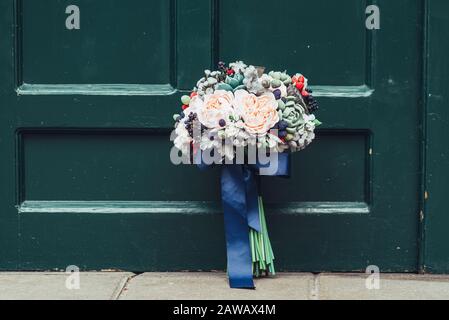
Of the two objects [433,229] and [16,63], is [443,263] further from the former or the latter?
[16,63]

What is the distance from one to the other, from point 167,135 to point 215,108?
1.89 ft

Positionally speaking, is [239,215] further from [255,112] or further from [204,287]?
[255,112]

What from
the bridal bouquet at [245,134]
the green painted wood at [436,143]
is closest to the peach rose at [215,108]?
the bridal bouquet at [245,134]

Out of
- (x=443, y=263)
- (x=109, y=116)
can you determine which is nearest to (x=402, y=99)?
(x=443, y=263)

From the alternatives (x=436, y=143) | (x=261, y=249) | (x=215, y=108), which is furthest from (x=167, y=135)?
(x=436, y=143)

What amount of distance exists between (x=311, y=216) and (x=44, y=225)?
1.25m

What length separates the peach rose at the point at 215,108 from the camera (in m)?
4.71

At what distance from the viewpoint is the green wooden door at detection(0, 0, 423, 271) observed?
518cm

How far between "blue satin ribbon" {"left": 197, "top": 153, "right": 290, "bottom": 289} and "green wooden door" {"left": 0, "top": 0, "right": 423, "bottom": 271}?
31 centimetres

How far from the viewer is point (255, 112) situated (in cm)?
471

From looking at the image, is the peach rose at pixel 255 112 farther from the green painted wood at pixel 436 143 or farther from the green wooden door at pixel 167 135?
the green painted wood at pixel 436 143

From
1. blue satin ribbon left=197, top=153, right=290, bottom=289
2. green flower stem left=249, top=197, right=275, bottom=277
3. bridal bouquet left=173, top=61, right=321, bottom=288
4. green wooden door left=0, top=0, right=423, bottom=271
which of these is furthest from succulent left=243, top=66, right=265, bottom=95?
green flower stem left=249, top=197, right=275, bottom=277

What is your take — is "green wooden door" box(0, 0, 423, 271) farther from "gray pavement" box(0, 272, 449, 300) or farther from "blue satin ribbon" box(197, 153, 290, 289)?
"blue satin ribbon" box(197, 153, 290, 289)

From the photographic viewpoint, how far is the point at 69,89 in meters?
5.22
